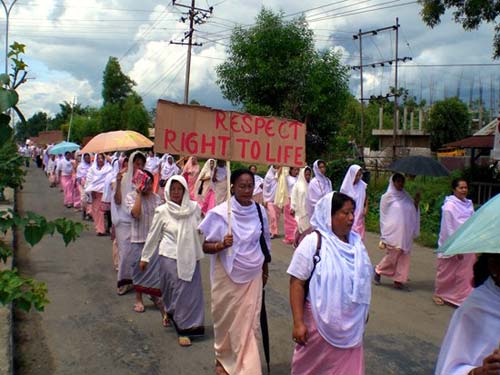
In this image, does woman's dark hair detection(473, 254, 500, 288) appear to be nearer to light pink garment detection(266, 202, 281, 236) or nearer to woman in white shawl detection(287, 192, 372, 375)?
woman in white shawl detection(287, 192, 372, 375)

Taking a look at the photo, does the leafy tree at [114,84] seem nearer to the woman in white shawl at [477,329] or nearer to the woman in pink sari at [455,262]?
the woman in pink sari at [455,262]

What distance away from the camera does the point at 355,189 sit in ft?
28.4

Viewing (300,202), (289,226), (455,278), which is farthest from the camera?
(289,226)

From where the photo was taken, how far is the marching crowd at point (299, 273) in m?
2.32

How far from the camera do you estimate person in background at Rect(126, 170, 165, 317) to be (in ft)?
20.2

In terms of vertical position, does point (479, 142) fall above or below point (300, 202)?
above

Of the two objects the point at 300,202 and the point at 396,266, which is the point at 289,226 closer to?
the point at 300,202

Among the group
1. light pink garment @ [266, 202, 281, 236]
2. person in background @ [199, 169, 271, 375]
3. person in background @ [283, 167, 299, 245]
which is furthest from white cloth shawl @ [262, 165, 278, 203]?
person in background @ [199, 169, 271, 375]

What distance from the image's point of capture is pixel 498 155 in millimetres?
14023

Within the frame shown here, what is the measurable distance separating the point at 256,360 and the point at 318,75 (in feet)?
64.4

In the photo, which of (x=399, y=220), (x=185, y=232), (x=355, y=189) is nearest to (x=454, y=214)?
(x=399, y=220)

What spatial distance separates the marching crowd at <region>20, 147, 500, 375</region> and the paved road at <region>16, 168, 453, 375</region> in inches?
10.3

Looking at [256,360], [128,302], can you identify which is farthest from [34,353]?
[256,360]

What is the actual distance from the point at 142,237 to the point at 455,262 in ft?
12.7
